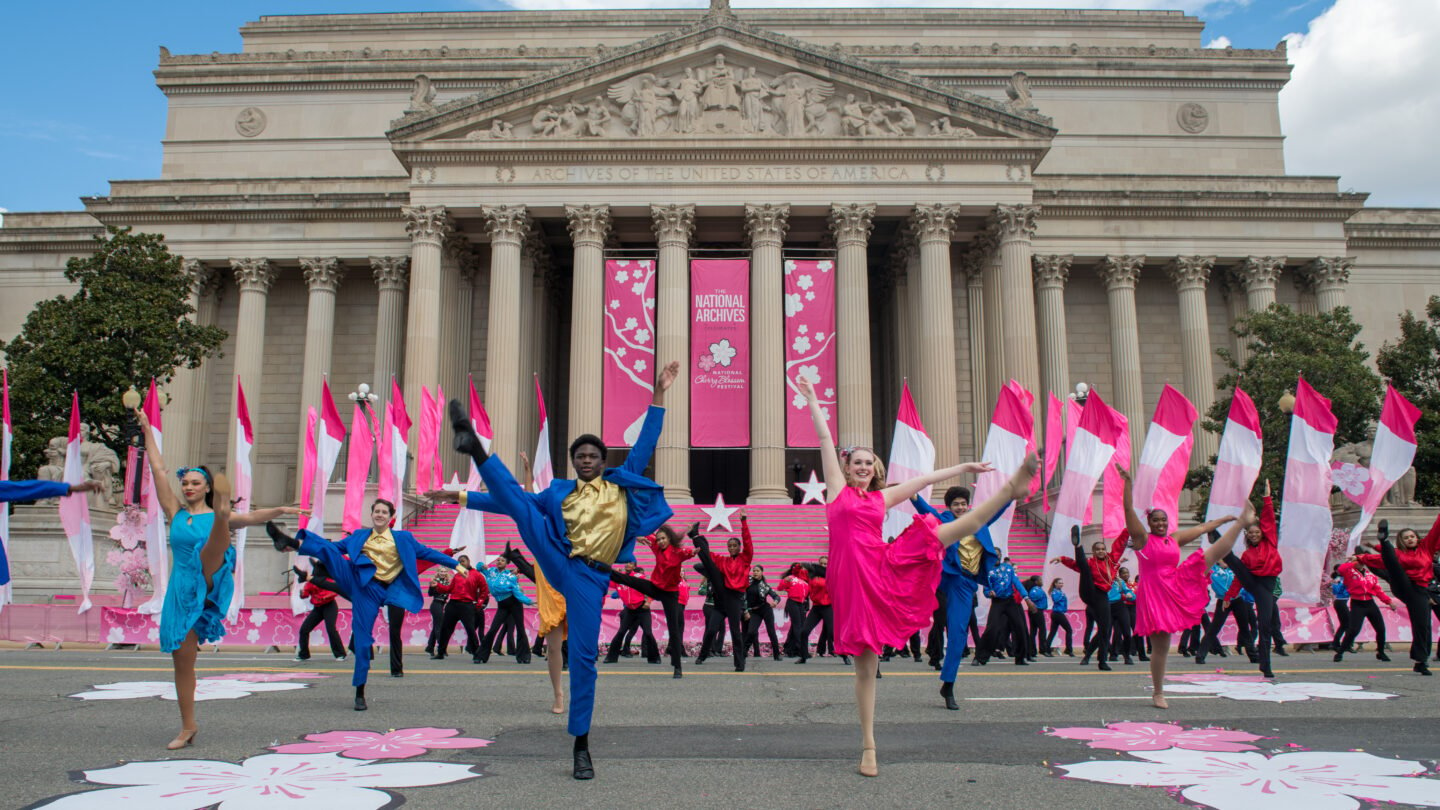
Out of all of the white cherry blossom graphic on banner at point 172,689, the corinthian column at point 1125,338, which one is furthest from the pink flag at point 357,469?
the corinthian column at point 1125,338

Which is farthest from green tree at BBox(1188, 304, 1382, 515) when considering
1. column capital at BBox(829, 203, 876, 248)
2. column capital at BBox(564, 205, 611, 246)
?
column capital at BBox(564, 205, 611, 246)

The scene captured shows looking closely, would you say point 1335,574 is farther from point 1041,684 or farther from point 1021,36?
point 1021,36

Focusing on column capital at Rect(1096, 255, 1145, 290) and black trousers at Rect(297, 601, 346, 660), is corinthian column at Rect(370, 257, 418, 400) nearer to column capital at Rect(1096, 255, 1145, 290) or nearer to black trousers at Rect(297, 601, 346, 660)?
black trousers at Rect(297, 601, 346, 660)

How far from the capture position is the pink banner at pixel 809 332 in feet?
108

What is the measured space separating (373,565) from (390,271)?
29.0 m

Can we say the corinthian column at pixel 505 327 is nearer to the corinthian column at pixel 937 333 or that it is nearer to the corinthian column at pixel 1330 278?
the corinthian column at pixel 937 333

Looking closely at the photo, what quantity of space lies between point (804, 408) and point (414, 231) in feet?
44.5

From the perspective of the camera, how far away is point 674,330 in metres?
33.3

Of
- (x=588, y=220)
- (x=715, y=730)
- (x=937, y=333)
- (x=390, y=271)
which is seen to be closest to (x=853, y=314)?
(x=937, y=333)

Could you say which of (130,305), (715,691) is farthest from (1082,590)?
(130,305)

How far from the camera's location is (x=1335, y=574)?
19.2 metres

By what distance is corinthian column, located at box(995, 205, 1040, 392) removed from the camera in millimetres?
33219

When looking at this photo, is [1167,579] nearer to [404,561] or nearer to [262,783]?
[404,561]

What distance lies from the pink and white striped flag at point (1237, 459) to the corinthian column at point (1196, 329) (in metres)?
20.4
